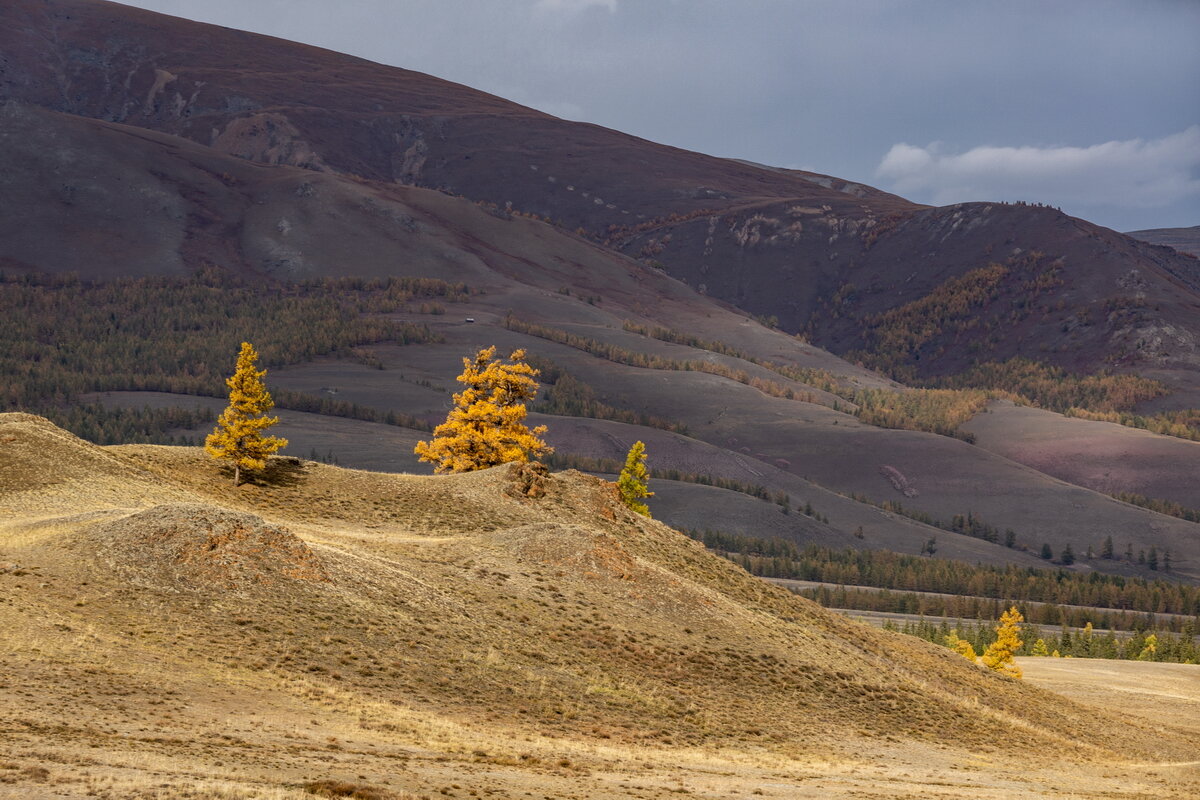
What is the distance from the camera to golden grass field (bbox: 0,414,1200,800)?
98.1 ft

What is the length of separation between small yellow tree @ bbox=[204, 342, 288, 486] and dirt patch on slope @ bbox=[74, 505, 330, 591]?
60.2 ft

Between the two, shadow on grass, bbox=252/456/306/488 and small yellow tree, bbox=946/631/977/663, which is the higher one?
shadow on grass, bbox=252/456/306/488

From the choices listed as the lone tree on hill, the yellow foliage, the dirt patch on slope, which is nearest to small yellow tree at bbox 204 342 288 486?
the lone tree on hill

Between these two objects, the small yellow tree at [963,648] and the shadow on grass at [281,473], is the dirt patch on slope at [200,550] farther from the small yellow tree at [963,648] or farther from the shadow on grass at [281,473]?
the small yellow tree at [963,648]

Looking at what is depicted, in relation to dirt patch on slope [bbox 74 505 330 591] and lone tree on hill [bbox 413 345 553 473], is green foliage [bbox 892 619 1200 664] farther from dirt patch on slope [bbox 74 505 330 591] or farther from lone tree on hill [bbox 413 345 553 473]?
dirt patch on slope [bbox 74 505 330 591]

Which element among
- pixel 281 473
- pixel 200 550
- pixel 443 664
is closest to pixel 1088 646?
pixel 281 473

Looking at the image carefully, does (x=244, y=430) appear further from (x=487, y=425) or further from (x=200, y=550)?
(x=200, y=550)

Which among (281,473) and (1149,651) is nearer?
(281,473)

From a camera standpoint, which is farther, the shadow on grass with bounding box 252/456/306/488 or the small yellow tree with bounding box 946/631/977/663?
the small yellow tree with bounding box 946/631/977/663

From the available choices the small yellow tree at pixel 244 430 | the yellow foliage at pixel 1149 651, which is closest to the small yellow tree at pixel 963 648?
the yellow foliage at pixel 1149 651

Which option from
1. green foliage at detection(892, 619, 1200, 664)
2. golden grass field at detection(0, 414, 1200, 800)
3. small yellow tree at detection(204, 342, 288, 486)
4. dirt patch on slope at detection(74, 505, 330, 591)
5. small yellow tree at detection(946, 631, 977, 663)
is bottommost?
green foliage at detection(892, 619, 1200, 664)

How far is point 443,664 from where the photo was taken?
138 ft

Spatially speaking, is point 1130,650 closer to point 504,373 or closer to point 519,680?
point 504,373

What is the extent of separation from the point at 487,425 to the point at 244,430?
58.7 feet
